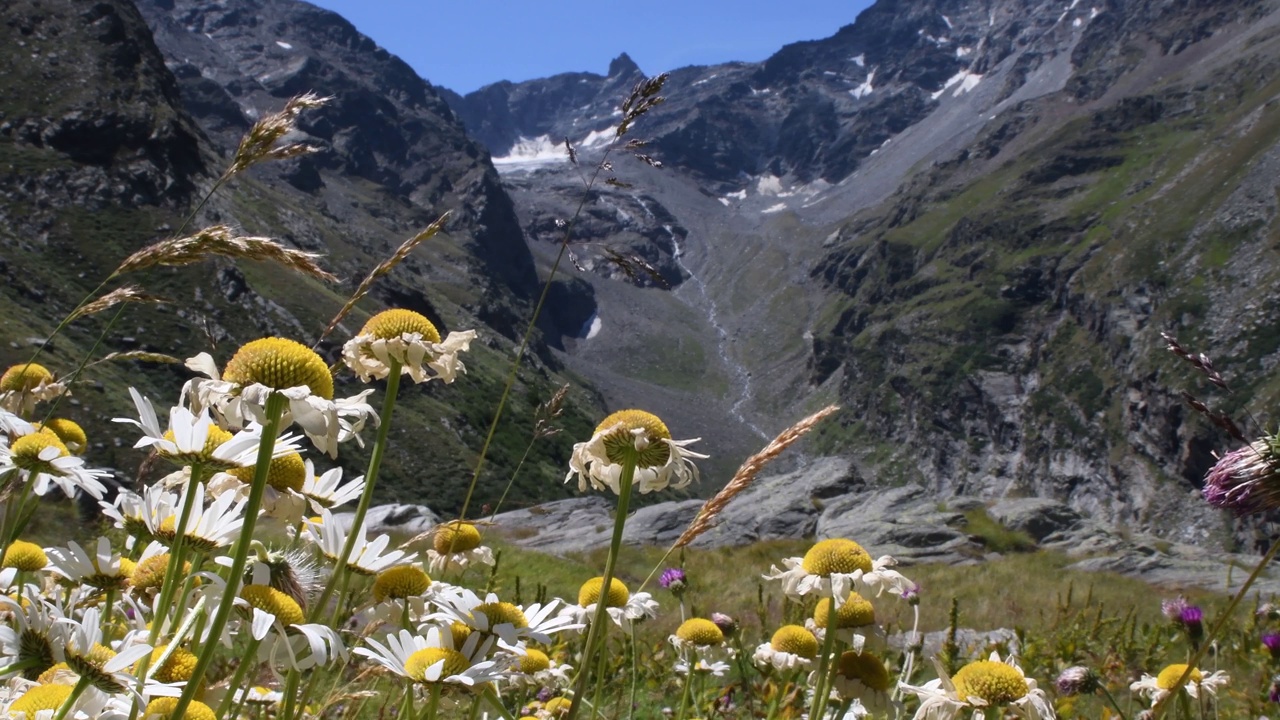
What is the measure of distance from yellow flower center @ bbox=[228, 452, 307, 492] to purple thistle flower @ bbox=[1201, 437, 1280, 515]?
7.68 ft

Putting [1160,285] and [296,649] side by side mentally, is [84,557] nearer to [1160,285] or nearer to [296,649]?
[296,649]

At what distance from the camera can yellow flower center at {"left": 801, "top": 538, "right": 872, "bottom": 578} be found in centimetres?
294

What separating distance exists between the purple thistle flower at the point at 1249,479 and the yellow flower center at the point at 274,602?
84.9 inches

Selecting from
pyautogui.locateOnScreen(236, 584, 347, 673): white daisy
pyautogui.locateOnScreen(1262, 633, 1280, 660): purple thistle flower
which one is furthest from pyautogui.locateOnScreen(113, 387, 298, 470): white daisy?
pyautogui.locateOnScreen(1262, 633, 1280, 660): purple thistle flower

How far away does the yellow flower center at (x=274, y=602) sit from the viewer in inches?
74.4

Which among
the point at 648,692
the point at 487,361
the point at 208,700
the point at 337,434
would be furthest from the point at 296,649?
the point at 487,361

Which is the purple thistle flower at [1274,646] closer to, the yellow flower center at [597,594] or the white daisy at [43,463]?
the yellow flower center at [597,594]

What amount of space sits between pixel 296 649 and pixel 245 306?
108m

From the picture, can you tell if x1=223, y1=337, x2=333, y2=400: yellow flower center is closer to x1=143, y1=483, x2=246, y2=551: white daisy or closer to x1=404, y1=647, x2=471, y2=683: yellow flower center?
x1=143, y1=483, x2=246, y2=551: white daisy

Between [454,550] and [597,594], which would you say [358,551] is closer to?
[454,550]

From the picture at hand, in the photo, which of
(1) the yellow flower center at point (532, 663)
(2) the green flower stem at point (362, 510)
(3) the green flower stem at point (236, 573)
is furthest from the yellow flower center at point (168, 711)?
(1) the yellow flower center at point (532, 663)

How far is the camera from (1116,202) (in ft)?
586

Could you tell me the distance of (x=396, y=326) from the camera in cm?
245

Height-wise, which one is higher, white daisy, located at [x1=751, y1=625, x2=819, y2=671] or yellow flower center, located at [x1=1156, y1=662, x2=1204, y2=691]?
white daisy, located at [x1=751, y1=625, x2=819, y2=671]
